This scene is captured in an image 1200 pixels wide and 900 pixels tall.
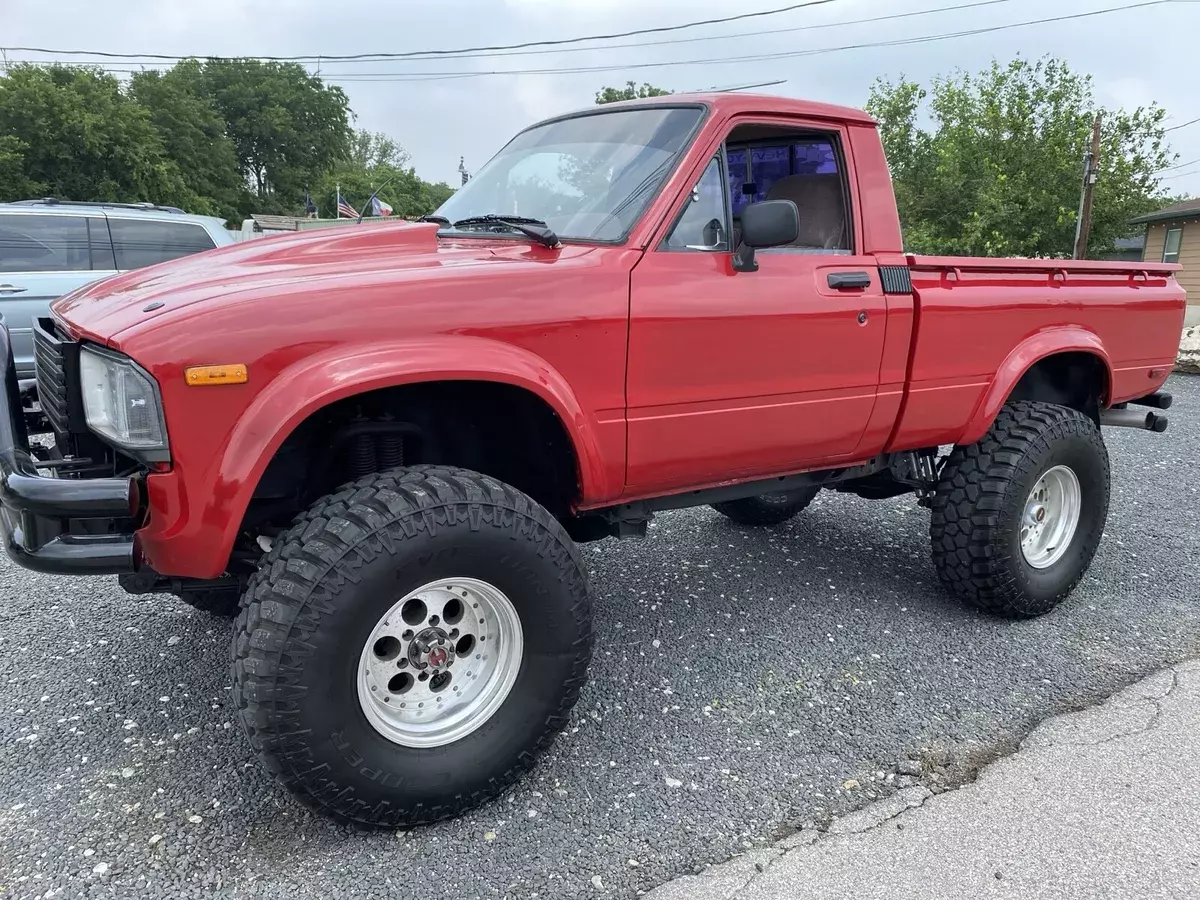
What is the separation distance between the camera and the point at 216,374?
219cm

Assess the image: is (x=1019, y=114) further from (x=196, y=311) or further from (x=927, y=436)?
(x=196, y=311)

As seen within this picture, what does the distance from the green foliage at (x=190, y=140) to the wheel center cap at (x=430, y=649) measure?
105ft

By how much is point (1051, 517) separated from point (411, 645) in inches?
130

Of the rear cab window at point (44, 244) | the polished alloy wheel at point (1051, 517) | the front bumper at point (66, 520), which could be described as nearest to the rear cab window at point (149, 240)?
the rear cab window at point (44, 244)

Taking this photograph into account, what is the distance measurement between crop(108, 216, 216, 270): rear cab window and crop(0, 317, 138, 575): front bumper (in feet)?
20.4

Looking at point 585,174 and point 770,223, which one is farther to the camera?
point 585,174

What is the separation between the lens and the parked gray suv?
726 centimetres

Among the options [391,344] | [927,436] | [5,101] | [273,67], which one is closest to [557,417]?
[391,344]

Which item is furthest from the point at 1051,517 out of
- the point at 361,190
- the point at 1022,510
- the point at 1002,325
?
the point at 361,190

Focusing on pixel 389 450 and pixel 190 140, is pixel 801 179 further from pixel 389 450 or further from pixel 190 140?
pixel 190 140

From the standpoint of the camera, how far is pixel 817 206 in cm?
362

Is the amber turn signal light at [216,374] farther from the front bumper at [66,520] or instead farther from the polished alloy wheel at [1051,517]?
the polished alloy wheel at [1051,517]

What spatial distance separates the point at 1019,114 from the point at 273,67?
48.6 m

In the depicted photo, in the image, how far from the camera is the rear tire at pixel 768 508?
16.9 ft
